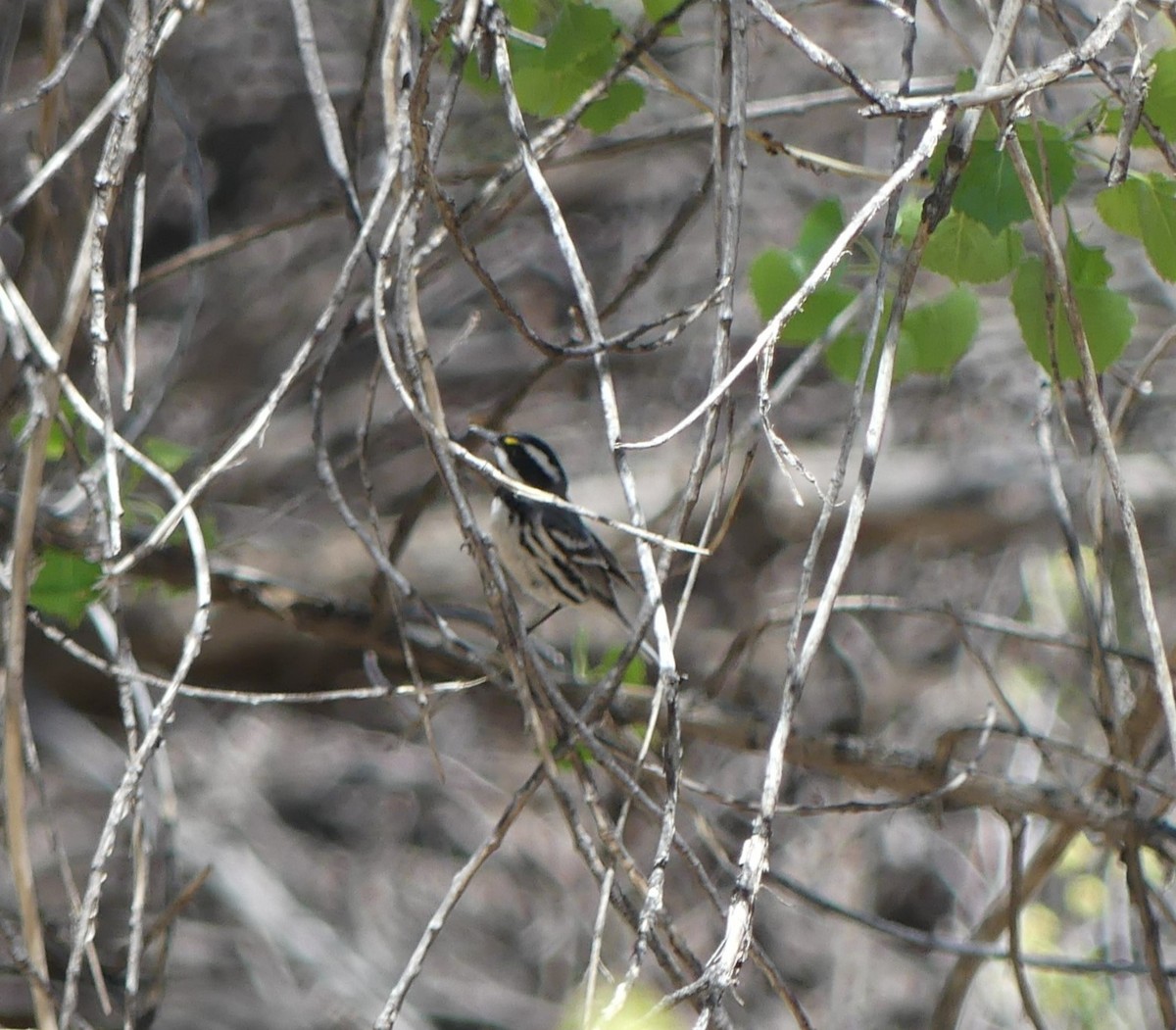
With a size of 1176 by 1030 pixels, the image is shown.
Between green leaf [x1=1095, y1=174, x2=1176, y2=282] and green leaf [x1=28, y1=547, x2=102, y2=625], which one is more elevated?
green leaf [x1=1095, y1=174, x2=1176, y2=282]

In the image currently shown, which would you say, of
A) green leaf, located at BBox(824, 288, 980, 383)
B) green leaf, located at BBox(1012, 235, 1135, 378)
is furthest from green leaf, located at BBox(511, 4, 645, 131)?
green leaf, located at BBox(1012, 235, 1135, 378)

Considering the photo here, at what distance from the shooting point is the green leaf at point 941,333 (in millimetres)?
2725

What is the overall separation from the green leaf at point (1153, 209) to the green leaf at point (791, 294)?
492 millimetres

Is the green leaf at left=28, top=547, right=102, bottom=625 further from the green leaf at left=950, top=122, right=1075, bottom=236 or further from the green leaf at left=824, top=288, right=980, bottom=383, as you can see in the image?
the green leaf at left=950, top=122, right=1075, bottom=236

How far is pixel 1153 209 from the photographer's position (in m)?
2.29

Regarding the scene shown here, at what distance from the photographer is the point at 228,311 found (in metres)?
7.30

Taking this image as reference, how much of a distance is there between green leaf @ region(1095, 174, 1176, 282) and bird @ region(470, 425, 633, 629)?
270cm

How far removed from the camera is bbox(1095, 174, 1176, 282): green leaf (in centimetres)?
228

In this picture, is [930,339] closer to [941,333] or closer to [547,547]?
[941,333]

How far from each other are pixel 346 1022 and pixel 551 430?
131 inches

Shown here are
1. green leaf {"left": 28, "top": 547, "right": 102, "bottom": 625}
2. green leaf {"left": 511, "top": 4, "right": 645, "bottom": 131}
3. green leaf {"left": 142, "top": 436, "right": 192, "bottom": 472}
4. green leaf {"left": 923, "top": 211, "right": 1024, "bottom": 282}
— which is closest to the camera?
green leaf {"left": 923, "top": 211, "right": 1024, "bottom": 282}

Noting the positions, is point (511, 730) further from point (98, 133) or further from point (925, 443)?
point (98, 133)

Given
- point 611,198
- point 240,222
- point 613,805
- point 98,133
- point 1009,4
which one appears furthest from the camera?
point 611,198

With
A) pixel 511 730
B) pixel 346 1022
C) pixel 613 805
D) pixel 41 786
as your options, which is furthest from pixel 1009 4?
pixel 511 730
